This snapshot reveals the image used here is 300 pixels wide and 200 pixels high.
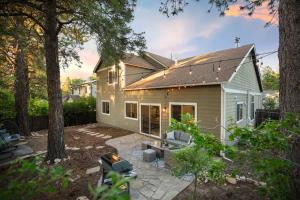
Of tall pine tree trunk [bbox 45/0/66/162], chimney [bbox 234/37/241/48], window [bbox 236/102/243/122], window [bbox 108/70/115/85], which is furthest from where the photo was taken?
window [bbox 108/70/115/85]

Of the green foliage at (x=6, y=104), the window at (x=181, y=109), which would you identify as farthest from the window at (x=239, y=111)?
the green foliage at (x=6, y=104)

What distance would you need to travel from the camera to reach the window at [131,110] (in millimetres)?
12578

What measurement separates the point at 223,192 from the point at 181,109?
508 centimetres

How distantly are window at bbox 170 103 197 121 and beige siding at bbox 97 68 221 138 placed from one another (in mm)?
222

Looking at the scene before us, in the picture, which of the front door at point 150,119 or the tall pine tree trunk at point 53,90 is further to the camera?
the front door at point 150,119

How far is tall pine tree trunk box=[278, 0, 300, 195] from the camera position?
10.6 feet

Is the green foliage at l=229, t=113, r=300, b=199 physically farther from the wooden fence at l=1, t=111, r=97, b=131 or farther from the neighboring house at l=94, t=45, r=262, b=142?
the wooden fence at l=1, t=111, r=97, b=131

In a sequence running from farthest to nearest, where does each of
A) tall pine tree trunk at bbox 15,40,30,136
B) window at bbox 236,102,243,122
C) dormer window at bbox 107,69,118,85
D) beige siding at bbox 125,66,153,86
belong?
dormer window at bbox 107,69,118,85 → beige siding at bbox 125,66,153,86 → tall pine tree trunk at bbox 15,40,30,136 → window at bbox 236,102,243,122

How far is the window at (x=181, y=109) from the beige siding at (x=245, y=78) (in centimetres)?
191

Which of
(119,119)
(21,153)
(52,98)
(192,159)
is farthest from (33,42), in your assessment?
(192,159)

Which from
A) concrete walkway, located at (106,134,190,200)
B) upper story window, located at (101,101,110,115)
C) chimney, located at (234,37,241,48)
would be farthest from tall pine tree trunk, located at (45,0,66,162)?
chimney, located at (234,37,241,48)

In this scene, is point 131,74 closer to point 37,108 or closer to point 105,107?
point 105,107

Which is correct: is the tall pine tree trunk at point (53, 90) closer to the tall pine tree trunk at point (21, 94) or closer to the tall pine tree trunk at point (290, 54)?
the tall pine tree trunk at point (21, 94)

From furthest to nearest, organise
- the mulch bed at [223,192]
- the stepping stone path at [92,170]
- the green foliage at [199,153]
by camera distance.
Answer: the stepping stone path at [92,170] → the mulch bed at [223,192] → the green foliage at [199,153]
